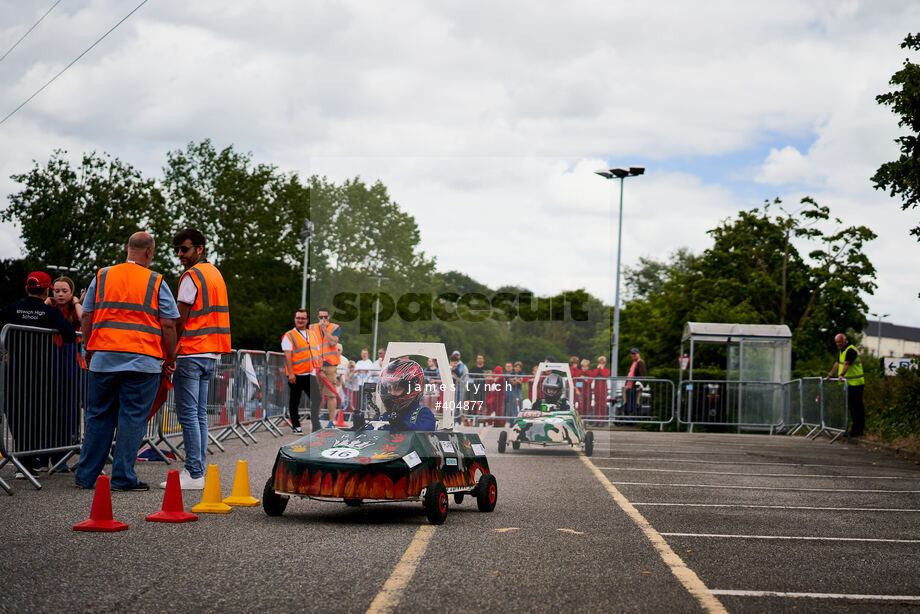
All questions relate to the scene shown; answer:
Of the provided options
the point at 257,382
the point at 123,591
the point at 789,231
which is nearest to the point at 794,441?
the point at 257,382

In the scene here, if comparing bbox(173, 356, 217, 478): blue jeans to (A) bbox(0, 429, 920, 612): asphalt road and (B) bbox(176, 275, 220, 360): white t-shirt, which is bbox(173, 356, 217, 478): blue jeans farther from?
(A) bbox(0, 429, 920, 612): asphalt road

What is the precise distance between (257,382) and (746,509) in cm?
990

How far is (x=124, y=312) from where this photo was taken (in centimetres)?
930

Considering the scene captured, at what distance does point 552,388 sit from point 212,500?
949 cm

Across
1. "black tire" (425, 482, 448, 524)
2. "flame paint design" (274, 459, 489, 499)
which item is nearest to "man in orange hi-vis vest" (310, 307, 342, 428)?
"flame paint design" (274, 459, 489, 499)

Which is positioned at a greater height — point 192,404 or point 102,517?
point 192,404

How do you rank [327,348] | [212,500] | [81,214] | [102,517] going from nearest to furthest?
[102,517] < [212,500] < [327,348] < [81,214]

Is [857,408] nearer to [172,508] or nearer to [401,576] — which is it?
[172,508]

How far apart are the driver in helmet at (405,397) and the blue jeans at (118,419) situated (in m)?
2.15

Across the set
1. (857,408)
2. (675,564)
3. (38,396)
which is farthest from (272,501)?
(857,408)

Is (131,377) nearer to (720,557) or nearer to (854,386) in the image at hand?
(720,557)

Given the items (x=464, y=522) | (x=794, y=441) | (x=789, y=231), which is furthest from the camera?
(x=789, y=231)

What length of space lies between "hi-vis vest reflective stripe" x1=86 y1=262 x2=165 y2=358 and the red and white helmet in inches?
83.6

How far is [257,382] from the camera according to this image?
17594 mm
